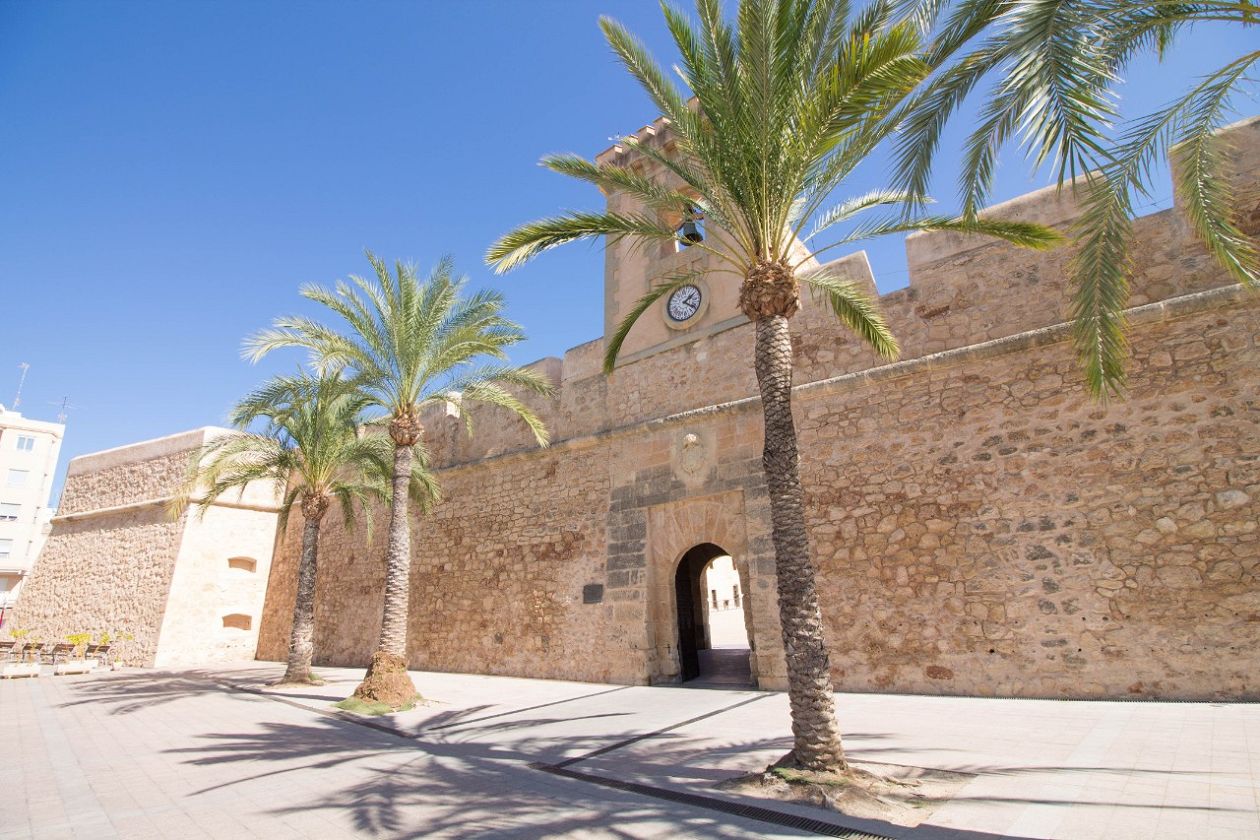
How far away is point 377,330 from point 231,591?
12.2 metres

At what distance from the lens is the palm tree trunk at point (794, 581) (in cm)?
402

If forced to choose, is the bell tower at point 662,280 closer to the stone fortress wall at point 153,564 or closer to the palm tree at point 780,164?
the palm tree at point 780,164

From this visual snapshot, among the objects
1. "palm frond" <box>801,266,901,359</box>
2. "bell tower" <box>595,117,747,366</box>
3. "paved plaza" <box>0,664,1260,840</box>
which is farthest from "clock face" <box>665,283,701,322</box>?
"paved plaza" <box>0,664,1260,840</box>

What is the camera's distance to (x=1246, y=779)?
3.44 metres

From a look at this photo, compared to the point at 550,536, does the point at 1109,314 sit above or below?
above

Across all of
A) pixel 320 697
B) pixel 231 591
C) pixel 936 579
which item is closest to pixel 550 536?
pixel 320 697

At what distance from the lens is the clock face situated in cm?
1027

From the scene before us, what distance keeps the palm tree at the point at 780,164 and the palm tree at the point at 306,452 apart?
259 inches

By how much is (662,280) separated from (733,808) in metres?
8.67

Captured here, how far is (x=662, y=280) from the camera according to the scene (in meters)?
10.9

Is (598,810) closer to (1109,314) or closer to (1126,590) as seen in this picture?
(1109,314)

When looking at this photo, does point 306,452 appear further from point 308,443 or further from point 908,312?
point 908,312

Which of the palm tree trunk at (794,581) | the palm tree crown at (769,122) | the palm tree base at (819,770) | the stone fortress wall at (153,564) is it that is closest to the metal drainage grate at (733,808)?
the palm tree base at (819,770)

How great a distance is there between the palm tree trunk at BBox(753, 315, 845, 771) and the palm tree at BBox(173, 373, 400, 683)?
8.12m
